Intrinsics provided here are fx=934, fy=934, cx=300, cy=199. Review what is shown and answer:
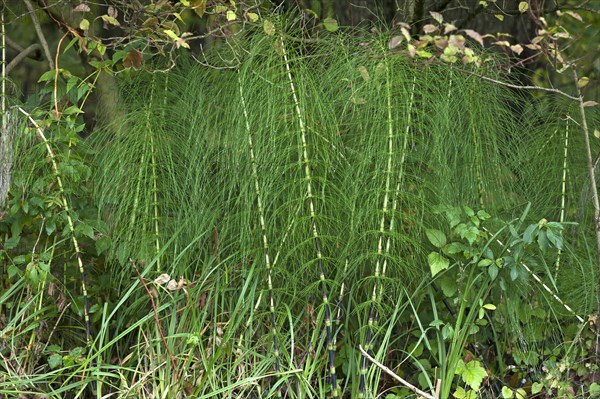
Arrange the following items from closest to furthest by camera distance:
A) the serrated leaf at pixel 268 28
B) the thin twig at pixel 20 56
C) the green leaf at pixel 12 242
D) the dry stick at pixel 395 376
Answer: the dry stick at pixel 395 376, the serrated leaf at pixel 268 28, the green leaf at pixel 12 242, the thin twig at pixel 20 56

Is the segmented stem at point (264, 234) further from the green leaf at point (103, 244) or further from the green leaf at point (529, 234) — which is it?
the green leaf at point (529, 234)

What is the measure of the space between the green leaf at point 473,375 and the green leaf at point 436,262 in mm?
352

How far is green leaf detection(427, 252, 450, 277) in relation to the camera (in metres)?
3.10

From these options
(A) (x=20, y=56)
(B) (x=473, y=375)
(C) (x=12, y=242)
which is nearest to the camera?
(B) (x=473, y=375)

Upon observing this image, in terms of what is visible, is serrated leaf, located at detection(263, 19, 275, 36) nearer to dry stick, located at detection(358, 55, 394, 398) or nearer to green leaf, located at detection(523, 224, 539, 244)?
dry stick, located at detection(358, 55, 394, 398)

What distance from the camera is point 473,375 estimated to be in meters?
3.14

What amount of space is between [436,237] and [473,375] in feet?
1.57

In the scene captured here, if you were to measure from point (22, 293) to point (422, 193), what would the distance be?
1532 millimetres

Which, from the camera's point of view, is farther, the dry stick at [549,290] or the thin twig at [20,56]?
the thin twig at [20,56]

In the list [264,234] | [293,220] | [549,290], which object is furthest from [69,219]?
[549,290]

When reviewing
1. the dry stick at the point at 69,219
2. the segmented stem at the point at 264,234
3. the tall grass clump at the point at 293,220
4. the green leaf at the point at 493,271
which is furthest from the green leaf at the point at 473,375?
the dry stick at the point at 69,219

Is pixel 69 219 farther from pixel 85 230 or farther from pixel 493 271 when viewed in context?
pixel 493 271

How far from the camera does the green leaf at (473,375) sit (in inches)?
123

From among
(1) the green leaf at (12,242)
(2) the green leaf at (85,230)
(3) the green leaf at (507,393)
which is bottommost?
(3) the green leaf at (507,393)
